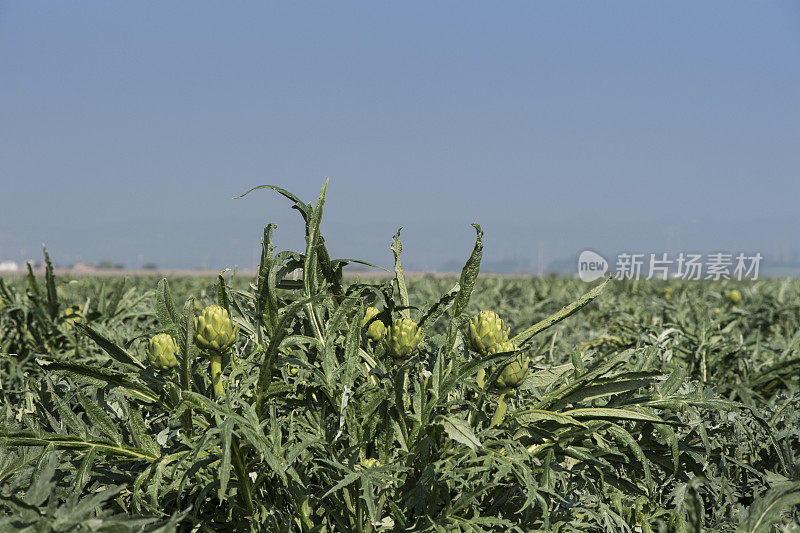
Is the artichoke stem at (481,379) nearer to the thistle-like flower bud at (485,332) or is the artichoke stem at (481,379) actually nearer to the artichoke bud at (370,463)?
the thistle-like flower bud at (485,332)

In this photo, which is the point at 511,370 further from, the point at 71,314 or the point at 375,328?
the point at 71,314

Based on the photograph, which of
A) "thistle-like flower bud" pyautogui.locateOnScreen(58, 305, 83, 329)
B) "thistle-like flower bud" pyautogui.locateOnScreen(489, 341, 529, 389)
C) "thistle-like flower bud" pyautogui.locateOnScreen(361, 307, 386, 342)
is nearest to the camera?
"thistle-like flower bud" pyautogui.locateOnScreen(489, 341, 529, 389)

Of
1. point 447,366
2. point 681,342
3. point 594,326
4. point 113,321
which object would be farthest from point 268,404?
point 594,326

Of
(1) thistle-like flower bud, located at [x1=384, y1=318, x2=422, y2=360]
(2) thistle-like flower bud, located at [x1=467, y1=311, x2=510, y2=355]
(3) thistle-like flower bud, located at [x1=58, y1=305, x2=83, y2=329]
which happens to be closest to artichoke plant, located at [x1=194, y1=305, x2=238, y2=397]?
(1) thistle-like flower bud, located at [x1=384, y1=318, x2=422, y2=360]

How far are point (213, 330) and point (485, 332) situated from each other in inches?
22.0

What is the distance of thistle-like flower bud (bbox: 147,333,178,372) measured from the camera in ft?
4.63

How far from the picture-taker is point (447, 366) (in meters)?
1.44

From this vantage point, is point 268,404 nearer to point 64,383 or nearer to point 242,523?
point 242,523

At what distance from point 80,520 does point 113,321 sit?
2.69 meters

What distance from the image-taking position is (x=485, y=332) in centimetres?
141

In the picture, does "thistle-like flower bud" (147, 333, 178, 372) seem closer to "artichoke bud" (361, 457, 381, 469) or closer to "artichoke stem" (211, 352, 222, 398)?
"artichoke stem" (211, 352, 222, 398)

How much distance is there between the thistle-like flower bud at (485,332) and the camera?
140cm

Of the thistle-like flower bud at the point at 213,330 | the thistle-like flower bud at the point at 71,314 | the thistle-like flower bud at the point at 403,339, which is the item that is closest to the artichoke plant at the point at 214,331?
the thistle-like flower bud at the point at 213,330

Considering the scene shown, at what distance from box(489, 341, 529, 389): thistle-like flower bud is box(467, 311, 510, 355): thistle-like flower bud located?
14 mm
